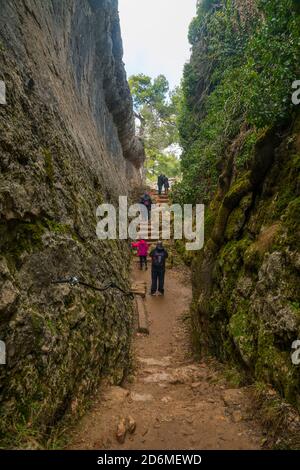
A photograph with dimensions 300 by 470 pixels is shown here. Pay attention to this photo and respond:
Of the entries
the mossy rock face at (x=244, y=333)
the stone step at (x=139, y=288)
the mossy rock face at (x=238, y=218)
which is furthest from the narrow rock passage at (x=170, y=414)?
the stone step at (x=139, y=288)

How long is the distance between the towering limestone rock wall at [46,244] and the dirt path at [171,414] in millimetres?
393

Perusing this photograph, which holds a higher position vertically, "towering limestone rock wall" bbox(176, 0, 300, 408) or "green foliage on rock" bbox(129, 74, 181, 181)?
"green foliage on rock" bbox(129, 74, 181, 181)

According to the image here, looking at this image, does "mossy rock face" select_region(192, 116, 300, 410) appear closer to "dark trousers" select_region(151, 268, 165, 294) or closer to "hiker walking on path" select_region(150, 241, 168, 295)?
"hiker walking on path" select_region(150, 241, 168, 295)

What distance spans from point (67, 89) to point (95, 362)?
6565 mm

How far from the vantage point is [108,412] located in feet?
13.6

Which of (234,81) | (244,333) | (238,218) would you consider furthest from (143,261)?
(244,333)

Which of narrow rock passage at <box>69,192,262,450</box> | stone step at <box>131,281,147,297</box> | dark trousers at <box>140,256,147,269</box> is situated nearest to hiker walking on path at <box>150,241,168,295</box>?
stone step at <box>131,281,147,297</box>

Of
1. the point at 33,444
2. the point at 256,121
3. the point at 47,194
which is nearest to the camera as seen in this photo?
the point at 33,444

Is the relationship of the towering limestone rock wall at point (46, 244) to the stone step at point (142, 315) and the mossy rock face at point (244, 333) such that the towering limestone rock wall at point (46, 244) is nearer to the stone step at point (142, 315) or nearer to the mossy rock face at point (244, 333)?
the stone step at point (142, 315)

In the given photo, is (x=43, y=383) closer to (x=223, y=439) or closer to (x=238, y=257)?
(x=223, y=439)

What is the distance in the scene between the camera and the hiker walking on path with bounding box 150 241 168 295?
467 inches

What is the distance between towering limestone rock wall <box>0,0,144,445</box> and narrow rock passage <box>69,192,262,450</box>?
0.39 meters

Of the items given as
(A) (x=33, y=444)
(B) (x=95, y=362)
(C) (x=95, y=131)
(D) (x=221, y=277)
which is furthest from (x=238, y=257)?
(C) (x=95, y=131)

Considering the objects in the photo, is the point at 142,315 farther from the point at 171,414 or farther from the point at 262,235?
the point at 171,414
